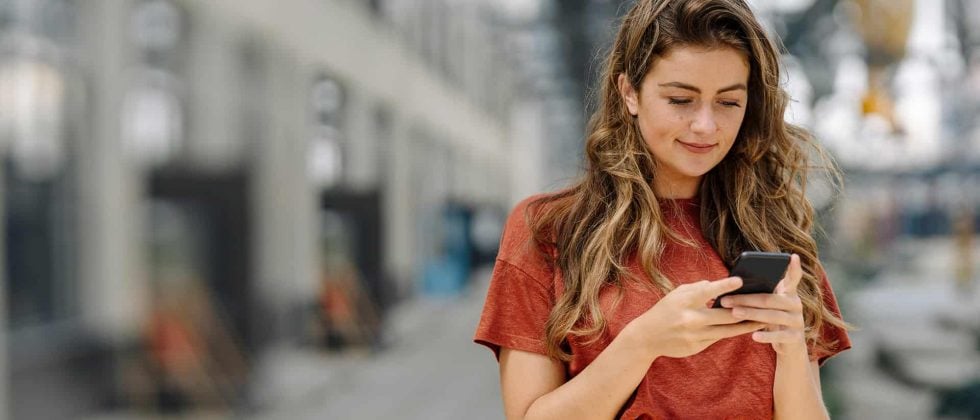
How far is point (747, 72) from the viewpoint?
1.60m

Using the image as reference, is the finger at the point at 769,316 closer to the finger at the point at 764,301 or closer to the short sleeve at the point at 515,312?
the finger at the point at 764,301

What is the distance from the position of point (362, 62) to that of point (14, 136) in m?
9.62

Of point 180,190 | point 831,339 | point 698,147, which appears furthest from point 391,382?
point 698,147

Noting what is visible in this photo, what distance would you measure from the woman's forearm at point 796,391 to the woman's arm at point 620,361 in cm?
21

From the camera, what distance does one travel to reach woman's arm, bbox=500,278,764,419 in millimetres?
1383

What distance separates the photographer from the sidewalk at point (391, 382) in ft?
32.5

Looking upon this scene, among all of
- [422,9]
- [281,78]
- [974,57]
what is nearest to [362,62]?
[281,78]

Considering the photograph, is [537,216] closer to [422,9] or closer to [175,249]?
[175,249]

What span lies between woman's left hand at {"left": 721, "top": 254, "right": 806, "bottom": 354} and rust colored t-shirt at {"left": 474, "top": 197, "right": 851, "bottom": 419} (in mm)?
156

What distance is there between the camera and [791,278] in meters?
1.41

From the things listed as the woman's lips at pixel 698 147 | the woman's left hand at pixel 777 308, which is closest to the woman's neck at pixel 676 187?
the woman's lips at pixel 698 147

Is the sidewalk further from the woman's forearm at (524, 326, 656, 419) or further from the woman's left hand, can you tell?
the woman's left hand

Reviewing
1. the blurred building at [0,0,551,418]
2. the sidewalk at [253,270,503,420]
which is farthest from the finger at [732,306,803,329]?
the sidewalk at [253,270,503,420]

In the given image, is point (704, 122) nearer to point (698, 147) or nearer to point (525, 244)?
point (698, 147)
